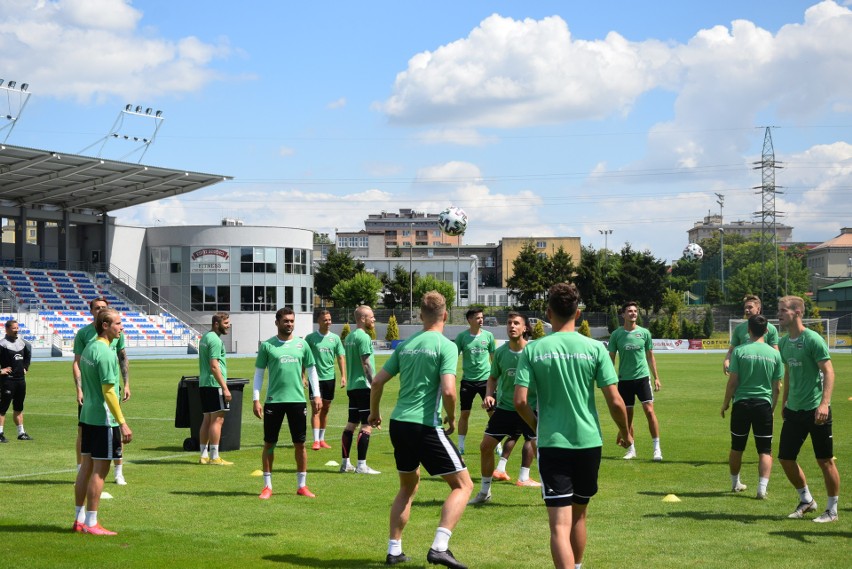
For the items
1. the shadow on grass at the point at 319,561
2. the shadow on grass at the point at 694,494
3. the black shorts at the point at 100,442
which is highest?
the black shorts at the point at 100,442

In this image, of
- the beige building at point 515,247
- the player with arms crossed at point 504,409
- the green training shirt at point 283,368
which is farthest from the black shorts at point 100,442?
the beige building at point 515,247

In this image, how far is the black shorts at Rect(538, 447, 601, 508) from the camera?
675 cm

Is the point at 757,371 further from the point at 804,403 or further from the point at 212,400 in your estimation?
the point at 212,400

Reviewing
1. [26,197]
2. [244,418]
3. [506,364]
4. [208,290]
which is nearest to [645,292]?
[208,290]

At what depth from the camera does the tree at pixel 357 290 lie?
98062 millimetres

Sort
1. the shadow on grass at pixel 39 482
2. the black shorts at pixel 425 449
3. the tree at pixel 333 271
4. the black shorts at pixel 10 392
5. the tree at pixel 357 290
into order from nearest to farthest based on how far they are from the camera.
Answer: the black shorts at pixel 425 449
the shadow on grass at pixel 39 482
the black shorts at pixel 10 392
the tree at pixel 357 290
the tree at pixel 333 271

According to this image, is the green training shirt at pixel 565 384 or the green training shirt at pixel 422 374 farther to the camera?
the green training shirt at pixel 422 374

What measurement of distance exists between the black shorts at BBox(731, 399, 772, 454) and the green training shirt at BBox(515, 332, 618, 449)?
486 cm

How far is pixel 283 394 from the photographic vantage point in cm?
1139

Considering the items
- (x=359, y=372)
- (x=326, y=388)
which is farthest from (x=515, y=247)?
(x=359, y=372)

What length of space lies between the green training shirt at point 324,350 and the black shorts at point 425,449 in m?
8.13

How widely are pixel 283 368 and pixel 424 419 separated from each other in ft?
12.4

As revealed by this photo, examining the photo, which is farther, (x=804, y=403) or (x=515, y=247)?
(x=515, y=247)

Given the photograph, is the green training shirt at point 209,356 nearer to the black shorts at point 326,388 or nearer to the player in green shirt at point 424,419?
the black shorts at point 326,388
